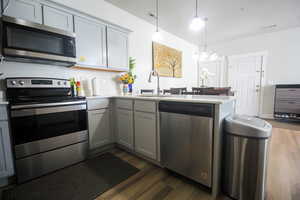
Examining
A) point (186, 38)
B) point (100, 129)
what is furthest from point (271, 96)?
point (100, 129)

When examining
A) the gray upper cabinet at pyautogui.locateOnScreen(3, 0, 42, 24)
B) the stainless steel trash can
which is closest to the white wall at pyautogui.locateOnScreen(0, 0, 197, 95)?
the gray upper cabinet at pyautogui.locateOnScreen(3, 0, 42, 24)

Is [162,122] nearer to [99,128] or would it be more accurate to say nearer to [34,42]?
[99,128]

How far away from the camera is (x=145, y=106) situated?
70.8 inches

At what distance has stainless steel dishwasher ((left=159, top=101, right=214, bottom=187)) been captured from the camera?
1.26 m

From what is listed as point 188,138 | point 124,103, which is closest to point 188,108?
point 188,138

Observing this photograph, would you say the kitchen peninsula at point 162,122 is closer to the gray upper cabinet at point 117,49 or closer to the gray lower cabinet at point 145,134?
the gray lower cabinet at point 145,134

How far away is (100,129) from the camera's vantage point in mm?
2139

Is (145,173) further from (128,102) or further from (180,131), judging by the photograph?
(128,102)

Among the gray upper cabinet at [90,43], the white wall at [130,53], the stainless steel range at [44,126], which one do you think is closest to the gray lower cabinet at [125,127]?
the stainless steel range at [44,126]

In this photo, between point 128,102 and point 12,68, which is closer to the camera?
point 12,68

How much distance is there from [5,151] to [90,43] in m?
1.75

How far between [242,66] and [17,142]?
5.87 metres

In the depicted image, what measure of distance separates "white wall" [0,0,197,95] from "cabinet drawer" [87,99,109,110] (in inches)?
23.9

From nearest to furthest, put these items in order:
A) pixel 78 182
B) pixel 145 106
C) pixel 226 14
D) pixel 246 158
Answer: pixel 246 158, pixel 78 182, pixel 145 106, pixel 226 14
